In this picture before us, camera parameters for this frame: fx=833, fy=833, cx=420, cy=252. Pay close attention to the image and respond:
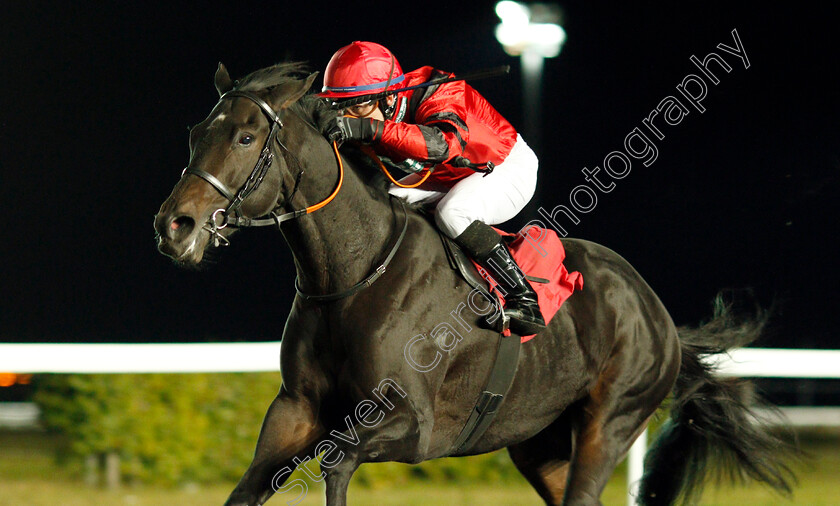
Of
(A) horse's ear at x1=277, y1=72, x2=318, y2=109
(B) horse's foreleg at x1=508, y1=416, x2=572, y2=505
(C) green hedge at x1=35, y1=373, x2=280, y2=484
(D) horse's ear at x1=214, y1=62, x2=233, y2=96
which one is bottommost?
→ (C) green hedge at x1=35, y1=373, x2=280, y2=484

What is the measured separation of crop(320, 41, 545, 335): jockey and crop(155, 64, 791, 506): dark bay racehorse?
121 mm

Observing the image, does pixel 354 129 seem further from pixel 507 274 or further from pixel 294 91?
pixel 507 274

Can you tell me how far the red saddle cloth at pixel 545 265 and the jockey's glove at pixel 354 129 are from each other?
2.51 ft

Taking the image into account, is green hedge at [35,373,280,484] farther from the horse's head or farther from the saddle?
the horse's head

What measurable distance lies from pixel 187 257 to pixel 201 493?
9.95 ft

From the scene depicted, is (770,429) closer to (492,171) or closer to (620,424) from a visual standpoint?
(620,424)

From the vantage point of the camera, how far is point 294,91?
2.46m

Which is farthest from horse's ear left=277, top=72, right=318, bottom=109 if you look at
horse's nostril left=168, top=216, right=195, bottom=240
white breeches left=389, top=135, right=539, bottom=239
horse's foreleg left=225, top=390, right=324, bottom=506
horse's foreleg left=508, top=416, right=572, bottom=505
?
horse's foreleg left=508, top=416, right=572, bottom=505

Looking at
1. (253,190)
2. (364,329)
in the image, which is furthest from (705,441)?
(253,190)

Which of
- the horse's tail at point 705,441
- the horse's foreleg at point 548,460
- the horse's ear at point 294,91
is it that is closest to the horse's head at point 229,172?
the horse's ear at point 294,91

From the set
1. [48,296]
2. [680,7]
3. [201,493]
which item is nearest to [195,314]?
[48,296]

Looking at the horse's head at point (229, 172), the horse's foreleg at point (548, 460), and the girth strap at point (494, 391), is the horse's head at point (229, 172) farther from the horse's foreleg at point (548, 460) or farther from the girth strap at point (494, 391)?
the horse's foreleg at point (548, 460)

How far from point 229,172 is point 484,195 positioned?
101 cm

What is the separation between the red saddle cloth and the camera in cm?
304
